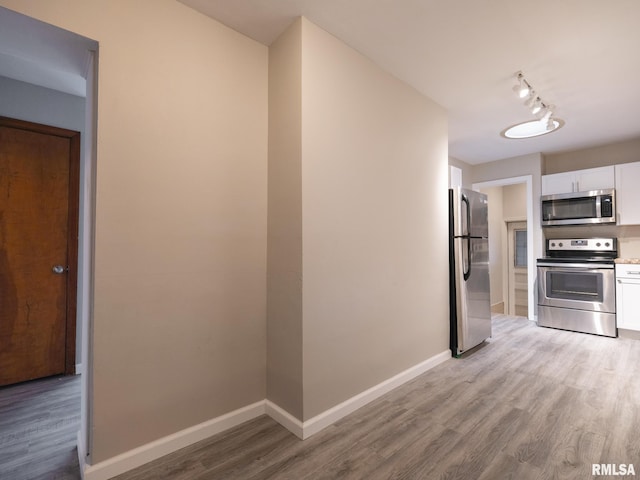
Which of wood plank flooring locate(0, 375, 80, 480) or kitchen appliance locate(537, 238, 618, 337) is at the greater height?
kitchen appliance locate(537, 238, 618, 337)

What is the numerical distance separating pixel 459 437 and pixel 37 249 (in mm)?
3564

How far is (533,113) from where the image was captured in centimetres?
302

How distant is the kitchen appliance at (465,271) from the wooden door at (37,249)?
12.1 feet

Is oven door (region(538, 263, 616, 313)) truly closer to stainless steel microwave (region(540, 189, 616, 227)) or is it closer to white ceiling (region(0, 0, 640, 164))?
stainless steel microwave (region(540, 189, 616, 227))

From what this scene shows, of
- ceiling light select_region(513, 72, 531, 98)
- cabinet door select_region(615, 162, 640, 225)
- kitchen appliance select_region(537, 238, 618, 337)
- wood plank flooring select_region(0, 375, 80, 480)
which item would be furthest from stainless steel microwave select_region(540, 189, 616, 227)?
wood plank flooring select_region(0, 375, 80, 480)

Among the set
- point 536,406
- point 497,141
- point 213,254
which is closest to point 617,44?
point 497,141

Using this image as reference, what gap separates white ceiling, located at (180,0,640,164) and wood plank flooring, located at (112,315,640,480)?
260 centimetres

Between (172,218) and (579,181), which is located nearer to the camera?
(172,218)

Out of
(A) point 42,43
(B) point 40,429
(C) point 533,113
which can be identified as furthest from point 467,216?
(B) point 40,429

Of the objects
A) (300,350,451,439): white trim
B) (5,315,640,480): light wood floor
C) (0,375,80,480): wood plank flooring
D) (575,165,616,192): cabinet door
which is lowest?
(0,375,80,480): wood plank flooring

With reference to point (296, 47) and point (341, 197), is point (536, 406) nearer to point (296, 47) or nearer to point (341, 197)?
point (341, 197)

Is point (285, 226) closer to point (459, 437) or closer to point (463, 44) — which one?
point (459, 437)

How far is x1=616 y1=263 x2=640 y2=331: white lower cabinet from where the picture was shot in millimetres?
3602

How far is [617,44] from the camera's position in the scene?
7.23 ft
